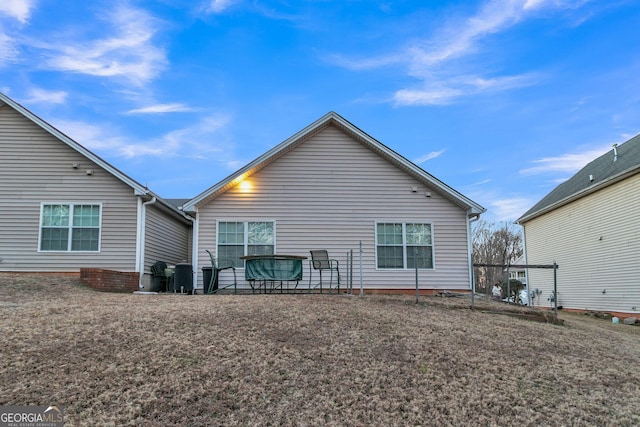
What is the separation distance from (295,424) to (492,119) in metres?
15.2

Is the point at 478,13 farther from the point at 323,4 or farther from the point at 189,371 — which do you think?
the point at 189,371

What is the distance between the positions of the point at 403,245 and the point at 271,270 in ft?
14.5

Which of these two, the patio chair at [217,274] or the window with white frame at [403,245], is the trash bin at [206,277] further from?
the window with white frame at [403,245]

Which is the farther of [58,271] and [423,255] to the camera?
[423,255]

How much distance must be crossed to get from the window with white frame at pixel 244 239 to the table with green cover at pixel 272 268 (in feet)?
5.41

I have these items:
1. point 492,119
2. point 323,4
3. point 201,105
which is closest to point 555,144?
point 492,119

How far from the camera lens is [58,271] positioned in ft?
43.7

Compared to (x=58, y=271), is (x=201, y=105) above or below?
above

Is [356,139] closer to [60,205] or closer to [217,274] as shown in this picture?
[217,274]

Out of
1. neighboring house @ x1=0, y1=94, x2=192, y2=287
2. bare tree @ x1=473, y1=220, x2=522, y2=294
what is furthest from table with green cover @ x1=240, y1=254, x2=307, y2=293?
bare tree @ x1=473, y1=220, x2=522, y2=294

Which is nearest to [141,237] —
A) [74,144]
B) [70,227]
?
[70,227]

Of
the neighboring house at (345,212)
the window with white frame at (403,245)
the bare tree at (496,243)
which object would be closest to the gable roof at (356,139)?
the neighboring house at (345,212)

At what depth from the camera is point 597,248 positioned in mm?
16938

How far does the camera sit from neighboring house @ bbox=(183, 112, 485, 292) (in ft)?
46.0
